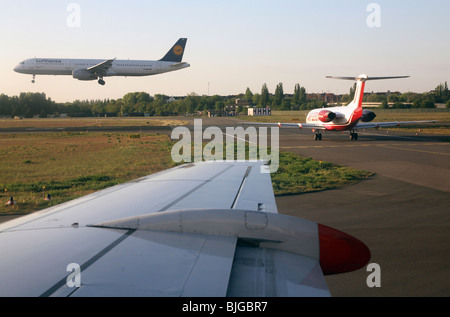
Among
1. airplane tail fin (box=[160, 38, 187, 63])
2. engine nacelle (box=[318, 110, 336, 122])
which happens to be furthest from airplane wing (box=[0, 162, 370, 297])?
airplane tail fin (box=[160, 38, 187, 63])

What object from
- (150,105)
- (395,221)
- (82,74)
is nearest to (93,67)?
(82,74)

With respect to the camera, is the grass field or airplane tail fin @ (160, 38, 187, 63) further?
airplane tail fin @ (160, 38, 187, 63)

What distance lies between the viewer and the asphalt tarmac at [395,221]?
6309 mm

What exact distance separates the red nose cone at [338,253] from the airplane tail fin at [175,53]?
70.5 meters

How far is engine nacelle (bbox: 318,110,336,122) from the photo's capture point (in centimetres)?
3574

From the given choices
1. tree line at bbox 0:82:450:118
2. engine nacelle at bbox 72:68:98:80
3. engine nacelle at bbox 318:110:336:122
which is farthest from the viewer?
tree line at bbox 0:82:450:118

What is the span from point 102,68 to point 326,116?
37.8m

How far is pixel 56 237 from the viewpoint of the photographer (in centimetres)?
302

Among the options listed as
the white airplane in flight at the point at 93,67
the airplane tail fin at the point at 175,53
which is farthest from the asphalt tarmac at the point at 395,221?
the airplane tail fin at the point at 175,53

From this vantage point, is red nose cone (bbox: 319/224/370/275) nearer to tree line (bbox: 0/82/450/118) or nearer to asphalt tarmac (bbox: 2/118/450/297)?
asphalt tarmac (bbox: 2/118/450/297)

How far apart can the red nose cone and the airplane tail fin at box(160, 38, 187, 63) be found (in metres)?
70.5

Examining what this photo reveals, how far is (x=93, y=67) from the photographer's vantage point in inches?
2271
